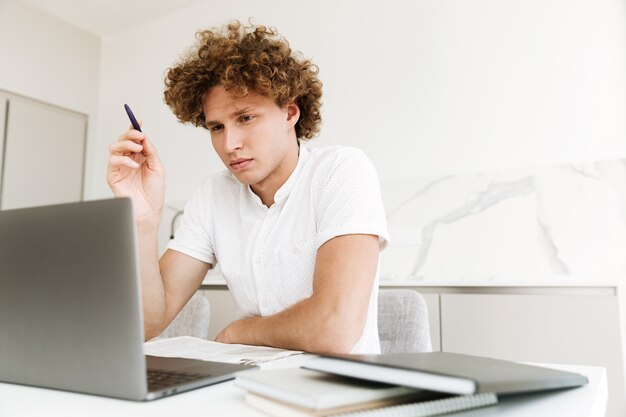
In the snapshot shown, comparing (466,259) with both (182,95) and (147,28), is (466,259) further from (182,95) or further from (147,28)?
(147,28)

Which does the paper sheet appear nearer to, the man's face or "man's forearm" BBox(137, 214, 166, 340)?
"man's forearm" BBox(137, 214, 166, 340)

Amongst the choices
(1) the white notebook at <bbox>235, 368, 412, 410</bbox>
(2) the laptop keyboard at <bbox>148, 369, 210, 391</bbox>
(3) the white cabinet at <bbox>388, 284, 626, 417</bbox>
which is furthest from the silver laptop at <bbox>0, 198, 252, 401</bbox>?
(3) the white cabinet at <bbox>388, 284, 626, 417</bbox>

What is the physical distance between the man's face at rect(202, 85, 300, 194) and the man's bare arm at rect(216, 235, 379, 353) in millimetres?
334

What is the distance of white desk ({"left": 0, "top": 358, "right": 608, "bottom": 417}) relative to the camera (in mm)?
533

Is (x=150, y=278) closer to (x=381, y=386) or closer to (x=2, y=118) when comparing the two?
(x=381, y=386)

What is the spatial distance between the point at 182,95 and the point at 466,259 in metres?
1.64

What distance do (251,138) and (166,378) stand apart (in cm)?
84

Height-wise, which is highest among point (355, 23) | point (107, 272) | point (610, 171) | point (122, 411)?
point (355, 23)

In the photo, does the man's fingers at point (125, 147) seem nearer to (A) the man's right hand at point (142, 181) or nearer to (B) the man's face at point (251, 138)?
(A) the man's right hand at point (142, 181)

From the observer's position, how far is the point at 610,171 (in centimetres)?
244

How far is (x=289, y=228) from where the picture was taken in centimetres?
134

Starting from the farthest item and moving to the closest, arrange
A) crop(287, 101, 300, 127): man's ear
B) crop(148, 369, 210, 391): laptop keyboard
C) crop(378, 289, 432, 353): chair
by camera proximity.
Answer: crop(287, 101, 300, 127): man's ear < crop(378, 289, 432, 353): chair < crop(148, 369, 210, 391): laptop keyboard

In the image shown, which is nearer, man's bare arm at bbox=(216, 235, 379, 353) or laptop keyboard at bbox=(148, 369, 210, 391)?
laptop keyboard at bbox=(148, 369, 210, 391)

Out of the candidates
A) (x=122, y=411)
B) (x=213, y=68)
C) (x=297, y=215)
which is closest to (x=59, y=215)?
(x=122, y=411)
